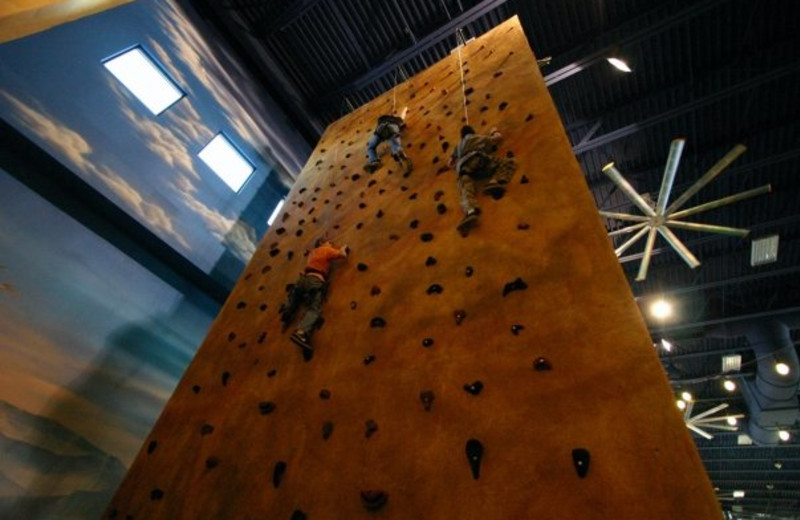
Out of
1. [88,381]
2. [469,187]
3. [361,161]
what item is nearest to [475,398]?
[469,187]

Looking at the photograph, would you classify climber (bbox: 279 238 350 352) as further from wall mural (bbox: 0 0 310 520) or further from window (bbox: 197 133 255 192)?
window (bbox: 197 133 255 192)

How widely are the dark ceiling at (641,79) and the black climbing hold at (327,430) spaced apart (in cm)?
678

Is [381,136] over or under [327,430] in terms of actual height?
over

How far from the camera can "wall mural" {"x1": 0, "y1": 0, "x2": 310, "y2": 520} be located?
3.41 meters

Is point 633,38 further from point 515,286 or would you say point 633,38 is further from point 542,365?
point 542,365

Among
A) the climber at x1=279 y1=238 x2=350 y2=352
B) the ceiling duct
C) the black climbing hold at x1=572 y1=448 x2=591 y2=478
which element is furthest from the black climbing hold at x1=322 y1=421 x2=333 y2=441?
the ceiling duct

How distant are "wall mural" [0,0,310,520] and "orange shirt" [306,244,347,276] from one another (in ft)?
9.01

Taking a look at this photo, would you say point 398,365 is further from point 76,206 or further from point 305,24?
point 305,24

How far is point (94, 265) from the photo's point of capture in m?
4.21

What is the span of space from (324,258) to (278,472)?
1.65 meters

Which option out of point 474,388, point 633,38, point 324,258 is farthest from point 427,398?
point 633,38

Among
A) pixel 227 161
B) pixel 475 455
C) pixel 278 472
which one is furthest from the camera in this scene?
pixel 227 161

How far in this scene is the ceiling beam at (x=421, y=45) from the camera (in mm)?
6328

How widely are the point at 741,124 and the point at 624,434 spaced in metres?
8.27
